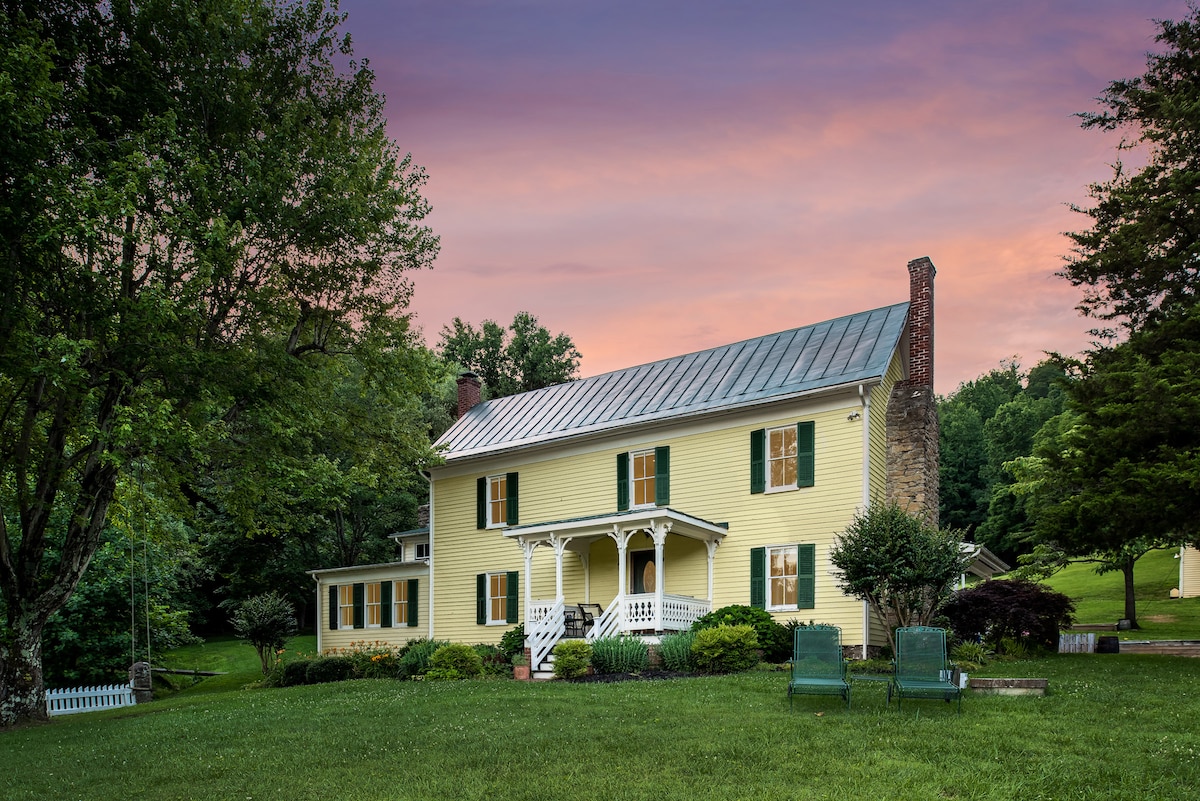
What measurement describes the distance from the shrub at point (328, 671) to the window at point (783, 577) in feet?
30.6

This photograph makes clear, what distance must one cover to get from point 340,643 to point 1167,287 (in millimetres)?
23049

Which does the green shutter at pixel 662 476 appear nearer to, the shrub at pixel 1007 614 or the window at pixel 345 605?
the shrub at pixel 1007 614

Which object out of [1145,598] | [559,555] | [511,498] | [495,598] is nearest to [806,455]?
[559,555]

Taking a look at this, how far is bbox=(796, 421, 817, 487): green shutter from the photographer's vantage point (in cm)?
1938

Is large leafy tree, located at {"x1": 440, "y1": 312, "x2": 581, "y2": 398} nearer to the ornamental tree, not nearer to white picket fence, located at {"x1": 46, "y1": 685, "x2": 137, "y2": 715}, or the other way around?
white picket fence, located at {"x1": 46, "y1": 685, "x2": 137, "y2": 715}

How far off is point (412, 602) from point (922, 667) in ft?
58.4

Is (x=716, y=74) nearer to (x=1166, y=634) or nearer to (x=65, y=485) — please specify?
(x=65, y=485)

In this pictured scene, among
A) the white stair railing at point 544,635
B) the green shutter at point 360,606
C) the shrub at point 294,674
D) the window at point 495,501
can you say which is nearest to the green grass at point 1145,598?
the white stair railing at point 544,635

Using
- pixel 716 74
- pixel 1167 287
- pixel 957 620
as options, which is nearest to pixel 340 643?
pixel 957 620

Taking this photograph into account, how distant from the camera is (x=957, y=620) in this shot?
17.7 meters

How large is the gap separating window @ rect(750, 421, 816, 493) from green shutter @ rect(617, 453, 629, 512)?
3.32 m

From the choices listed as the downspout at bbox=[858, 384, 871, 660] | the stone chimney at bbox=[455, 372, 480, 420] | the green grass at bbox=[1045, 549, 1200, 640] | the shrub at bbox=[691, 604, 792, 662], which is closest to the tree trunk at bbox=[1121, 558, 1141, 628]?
the green grass at bbox=[1045, 549, 1200, 640]

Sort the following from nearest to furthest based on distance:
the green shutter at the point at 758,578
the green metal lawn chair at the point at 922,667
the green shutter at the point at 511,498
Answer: the green metal lawn chair at the point at 922,667
the green shutter at the point at 758,578
the green shutter at the point at 511,498

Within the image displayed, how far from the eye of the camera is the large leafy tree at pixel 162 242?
13156 mm
